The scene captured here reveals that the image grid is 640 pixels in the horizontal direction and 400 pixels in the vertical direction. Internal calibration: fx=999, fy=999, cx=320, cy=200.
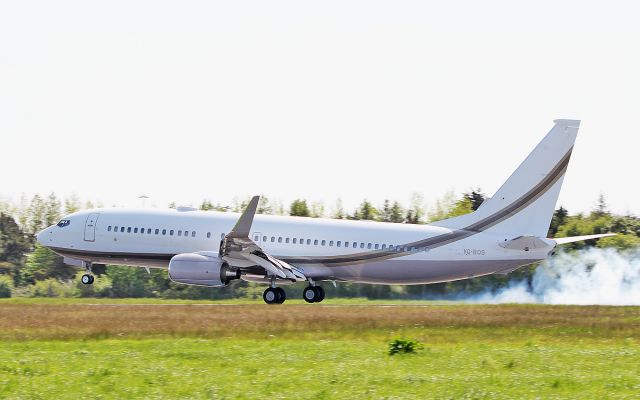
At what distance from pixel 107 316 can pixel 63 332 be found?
6.36 m

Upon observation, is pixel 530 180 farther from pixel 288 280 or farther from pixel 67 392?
pixel 67 392

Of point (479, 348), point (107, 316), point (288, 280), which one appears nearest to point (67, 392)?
point (479, 348)

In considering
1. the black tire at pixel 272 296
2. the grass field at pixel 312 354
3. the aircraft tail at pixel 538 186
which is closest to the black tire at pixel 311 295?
the black tire at pixel 272 296

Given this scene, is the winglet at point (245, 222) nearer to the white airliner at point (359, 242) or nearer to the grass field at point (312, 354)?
the white airliner at point (359, 242)

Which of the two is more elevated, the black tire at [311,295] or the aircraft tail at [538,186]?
the aircraft tail at [538,186]

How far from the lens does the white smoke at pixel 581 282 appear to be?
4884cm

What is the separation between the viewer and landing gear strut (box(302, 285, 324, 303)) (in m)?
46.6

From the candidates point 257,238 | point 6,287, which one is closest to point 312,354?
point 257,238

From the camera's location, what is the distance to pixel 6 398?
59.0 ft

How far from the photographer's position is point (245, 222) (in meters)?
42.3

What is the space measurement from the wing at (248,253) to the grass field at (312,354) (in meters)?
3.60

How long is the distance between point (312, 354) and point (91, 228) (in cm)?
2721

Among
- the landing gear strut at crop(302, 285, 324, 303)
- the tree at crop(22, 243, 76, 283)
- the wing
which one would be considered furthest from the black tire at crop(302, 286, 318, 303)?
the tree at crop(22, 243, 76, 283)

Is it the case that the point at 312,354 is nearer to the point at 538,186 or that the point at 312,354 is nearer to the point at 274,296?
the point at 538,186
